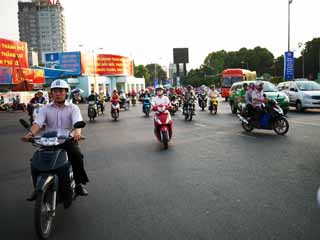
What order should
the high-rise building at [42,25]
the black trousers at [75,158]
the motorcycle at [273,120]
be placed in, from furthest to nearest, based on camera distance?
1. the high-rise building at [42,25]
2. the motorcycle at [273,120]
3. the black trousers at [75,158]

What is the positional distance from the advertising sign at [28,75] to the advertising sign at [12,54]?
1338mm

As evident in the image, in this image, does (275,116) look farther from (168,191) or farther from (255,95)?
(168,191)

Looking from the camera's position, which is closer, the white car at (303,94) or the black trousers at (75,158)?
the black trousers at (75,158)

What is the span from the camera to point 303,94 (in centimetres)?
1919

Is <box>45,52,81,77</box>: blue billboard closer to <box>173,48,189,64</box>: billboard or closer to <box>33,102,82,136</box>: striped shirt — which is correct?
<box>173,48,189,64</box>: billboard

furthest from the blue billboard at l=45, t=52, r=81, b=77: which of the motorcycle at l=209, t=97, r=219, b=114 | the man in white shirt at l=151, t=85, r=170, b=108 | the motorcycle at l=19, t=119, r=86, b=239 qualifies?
the motorcycle at l=19, t=119, r=86, b=239

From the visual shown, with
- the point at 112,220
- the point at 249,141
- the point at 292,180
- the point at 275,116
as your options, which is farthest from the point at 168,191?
the point at 275,116

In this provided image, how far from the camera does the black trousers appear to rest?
4598 millimetres

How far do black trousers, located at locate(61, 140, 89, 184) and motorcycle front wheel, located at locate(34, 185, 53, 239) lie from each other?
0.67 meters

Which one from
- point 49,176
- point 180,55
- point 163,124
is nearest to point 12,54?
point 180,55

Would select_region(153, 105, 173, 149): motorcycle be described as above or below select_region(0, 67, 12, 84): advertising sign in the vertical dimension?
below

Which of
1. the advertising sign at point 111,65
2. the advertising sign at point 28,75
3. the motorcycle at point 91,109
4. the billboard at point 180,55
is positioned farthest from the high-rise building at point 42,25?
the motorcycle at point 91,109

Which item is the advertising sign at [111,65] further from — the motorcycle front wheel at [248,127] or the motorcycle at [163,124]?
the motorcycle at [163,124]

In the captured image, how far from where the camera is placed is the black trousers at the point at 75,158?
4.60 meters
